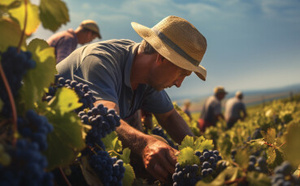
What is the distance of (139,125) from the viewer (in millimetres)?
2607

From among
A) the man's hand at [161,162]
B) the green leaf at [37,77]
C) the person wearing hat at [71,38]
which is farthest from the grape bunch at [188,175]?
the person wearing hat at [71,38]

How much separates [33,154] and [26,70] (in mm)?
234

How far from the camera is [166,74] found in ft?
7.88

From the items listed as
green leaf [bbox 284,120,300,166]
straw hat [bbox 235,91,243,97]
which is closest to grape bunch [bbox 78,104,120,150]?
green leaf [bbox 284,120,300,166]

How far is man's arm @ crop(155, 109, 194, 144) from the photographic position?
2745mm

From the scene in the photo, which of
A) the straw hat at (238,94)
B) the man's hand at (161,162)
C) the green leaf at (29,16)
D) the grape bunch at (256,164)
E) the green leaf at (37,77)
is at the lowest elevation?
the straw hat at (238,94)

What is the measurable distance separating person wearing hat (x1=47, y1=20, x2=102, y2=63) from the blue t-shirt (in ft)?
6.17

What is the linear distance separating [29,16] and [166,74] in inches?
70.0

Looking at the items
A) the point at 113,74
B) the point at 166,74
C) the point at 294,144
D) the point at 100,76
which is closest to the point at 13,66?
the point at 294,144

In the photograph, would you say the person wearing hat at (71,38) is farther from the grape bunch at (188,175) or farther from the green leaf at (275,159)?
the green leaf at (275,159)

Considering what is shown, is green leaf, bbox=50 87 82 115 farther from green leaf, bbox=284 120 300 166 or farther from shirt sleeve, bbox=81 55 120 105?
shirt sleeve, bbox=81 55 120 105

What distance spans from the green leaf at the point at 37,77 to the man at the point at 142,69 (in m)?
0.87

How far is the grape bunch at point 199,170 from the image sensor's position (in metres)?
1.06

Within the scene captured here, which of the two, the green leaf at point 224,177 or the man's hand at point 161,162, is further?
the man's hand at point 161,162
